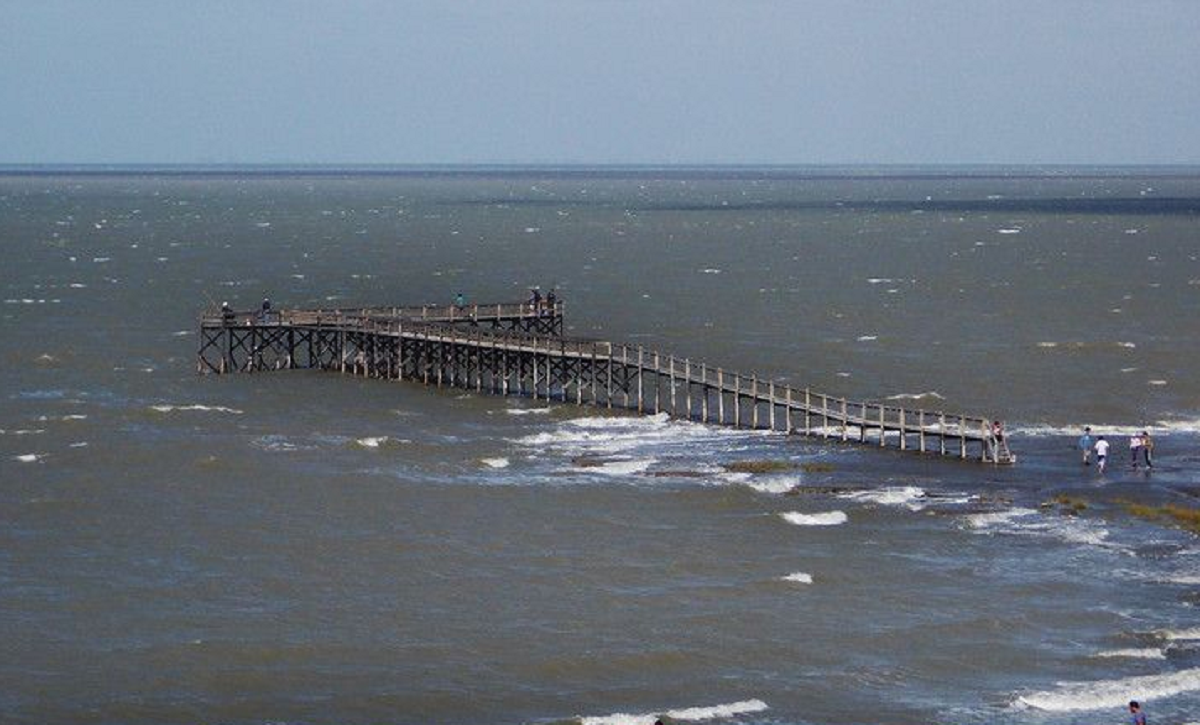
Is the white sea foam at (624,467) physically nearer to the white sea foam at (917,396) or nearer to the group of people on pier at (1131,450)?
the group of people on pier at (1131,450)

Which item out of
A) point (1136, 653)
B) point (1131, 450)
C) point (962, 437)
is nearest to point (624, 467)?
point (962, 437)

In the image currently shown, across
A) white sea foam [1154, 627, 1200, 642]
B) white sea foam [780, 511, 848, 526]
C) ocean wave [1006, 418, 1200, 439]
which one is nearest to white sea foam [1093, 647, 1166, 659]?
white sea foam [1154, 627, 1200, 642]

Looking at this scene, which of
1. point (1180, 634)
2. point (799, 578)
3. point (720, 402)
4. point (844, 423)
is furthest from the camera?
point (720, 402)

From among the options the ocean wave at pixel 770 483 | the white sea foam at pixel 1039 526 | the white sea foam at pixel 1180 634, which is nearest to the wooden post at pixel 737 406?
the ocean wave at pixel 770 483

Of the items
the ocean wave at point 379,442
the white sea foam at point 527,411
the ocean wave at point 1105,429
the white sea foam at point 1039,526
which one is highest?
the white sea foam at point 1039,526

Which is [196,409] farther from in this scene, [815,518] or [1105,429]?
[1105,429]

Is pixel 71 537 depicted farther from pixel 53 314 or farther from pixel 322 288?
pixel 322 288

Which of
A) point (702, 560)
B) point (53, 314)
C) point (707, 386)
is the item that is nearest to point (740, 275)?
point (53, 314)
